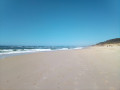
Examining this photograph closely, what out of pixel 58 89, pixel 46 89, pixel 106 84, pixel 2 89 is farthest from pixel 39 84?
pixel 106 84

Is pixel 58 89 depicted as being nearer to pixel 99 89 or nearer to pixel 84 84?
pixel 84 84

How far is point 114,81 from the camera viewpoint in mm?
3174

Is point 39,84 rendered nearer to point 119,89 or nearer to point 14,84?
point 14,84

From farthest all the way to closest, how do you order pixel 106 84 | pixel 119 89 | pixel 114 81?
pixel 114 81, pixel 106 84, pixel 119 89

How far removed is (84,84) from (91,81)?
1.02 feet

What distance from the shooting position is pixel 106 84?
117 inches

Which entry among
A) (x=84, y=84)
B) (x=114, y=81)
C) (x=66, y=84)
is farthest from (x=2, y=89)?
(x=114, y=81)

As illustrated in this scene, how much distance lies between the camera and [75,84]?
2992mm

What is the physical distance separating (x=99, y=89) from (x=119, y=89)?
45 centimetres

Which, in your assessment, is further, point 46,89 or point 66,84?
point 66,84

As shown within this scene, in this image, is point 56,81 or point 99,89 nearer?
point 99,89

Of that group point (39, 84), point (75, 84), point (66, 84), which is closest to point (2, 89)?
point (39, 84)

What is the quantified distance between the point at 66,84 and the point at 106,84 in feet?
3.31

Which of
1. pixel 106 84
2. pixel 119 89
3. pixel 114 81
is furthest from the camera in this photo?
pixel 114 81
